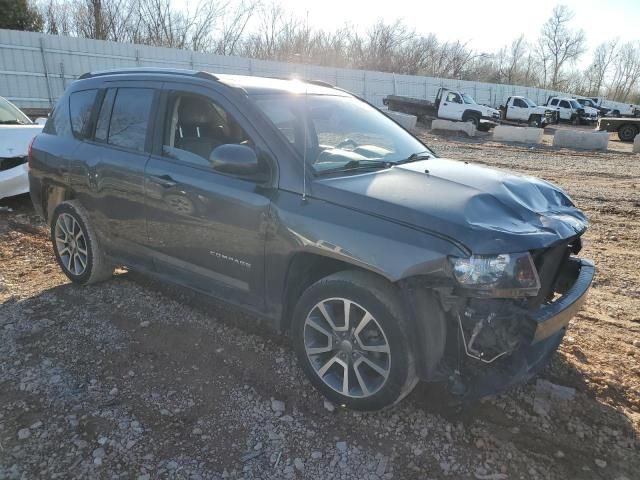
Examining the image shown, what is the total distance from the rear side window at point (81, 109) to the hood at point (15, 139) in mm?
2932

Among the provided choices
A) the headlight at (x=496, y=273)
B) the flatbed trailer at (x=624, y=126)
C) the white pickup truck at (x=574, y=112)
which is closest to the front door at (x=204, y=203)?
the headlight at (x=496, y=273)

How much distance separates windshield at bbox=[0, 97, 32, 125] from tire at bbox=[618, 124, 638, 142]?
81.3 ft

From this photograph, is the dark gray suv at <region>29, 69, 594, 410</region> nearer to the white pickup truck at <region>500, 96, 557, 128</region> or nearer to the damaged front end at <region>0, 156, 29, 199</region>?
the damaged front end at <region>0, 156, 29, 199</region>

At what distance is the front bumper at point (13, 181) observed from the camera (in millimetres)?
6820

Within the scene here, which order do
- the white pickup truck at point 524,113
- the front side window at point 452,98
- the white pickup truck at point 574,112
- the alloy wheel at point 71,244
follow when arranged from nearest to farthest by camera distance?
the alloy wheel at point 71,244
the front side window at point 452,98
the white pickup truck at point 524,113
the white pickup truck at point 574,112

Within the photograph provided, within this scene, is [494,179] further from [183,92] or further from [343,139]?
[183,92]

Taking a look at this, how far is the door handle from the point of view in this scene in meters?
3.66

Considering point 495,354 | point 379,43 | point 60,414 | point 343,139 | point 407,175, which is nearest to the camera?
point 495,354

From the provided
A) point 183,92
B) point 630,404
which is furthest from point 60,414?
point 630,404

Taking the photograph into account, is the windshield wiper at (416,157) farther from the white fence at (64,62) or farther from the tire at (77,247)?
the white fence at (64,62)

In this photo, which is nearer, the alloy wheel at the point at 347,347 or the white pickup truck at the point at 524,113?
the alloy wheel at the point at 347,347

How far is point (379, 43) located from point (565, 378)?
59438mm

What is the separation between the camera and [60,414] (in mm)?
2992

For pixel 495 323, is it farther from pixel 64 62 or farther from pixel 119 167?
pixel 64 62
